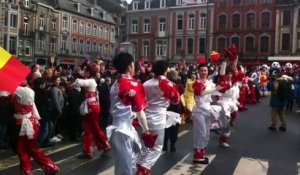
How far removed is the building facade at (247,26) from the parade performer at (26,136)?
45731mm

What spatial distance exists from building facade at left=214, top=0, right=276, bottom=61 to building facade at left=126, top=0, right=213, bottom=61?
1.66 meters

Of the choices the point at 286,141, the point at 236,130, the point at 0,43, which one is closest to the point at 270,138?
the point at 286,141

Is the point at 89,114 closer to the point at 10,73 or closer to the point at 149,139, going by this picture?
the point at 149,139

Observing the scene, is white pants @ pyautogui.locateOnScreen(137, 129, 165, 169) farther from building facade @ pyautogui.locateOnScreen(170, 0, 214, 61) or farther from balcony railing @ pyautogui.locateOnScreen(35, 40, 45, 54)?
building facade @ pyautogui.locateOnScreen(170, 0, 214, 61)

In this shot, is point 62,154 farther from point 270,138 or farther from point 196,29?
point 196,29

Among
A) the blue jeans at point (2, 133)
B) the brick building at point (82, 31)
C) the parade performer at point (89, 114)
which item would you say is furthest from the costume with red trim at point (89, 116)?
the brick building at point (82, 31)

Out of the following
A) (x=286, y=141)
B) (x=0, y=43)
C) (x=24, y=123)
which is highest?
(x=0, y=43)

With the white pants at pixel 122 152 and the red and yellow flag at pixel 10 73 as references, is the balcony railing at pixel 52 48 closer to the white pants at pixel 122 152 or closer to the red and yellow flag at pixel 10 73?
the red and yellow flag at pixel 10 73

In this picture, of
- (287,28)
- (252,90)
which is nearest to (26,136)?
(252,90)

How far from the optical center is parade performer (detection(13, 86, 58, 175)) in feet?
22.0

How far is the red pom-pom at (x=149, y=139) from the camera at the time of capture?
5.82 meters

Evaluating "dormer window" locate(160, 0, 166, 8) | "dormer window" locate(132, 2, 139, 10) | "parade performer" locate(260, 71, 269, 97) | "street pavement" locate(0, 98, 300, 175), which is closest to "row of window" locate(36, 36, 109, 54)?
"dormer window" locate(132, 2, 139, 10)

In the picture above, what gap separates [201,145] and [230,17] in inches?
1838

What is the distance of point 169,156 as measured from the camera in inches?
356
